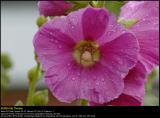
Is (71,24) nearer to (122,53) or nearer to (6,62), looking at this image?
(122,53)

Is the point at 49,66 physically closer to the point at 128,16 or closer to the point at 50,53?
the point at 50,53

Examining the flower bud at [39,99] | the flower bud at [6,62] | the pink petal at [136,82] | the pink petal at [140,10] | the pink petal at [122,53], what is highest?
the pink petal at [140,10]

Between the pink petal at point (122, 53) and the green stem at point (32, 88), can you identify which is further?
the green stem at point (32, 88)

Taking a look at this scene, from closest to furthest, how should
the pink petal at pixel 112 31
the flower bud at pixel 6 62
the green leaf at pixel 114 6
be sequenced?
the pink petal at pixel 112 31 → the green leaf at pixel 114 6 → the flower bud at pixel 6 62

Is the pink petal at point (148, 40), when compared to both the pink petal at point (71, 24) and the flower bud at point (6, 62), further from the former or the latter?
the flower bud at point (6, 62)

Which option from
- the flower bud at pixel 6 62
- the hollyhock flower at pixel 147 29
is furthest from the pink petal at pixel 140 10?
the flower bud at pixel 6 62

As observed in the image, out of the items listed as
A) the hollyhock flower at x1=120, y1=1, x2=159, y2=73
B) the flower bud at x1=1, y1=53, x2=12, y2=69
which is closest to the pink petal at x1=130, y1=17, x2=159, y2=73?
the hollyhock flower at x1=120, y1=1, x2=159, y2=73
